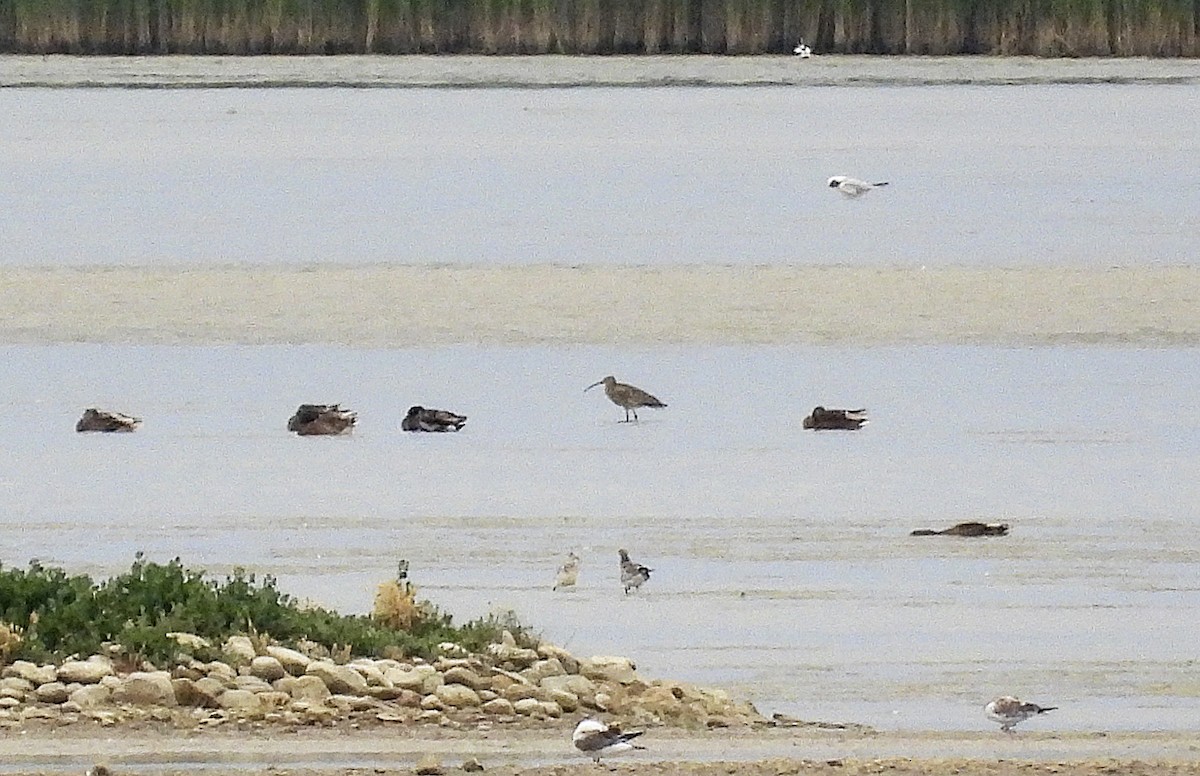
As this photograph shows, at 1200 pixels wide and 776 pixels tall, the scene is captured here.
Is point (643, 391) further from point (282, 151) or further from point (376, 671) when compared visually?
point (282, 151)

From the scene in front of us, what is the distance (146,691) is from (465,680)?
906 mm

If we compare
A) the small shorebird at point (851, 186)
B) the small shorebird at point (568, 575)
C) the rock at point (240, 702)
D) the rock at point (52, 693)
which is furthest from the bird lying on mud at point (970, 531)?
the small shorebird at point (851, 186)

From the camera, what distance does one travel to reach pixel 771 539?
39.9 ft

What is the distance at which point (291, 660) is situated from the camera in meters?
8.73

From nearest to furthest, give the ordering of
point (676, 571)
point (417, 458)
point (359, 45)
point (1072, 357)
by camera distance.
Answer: point (676, 571)
point (417, 458)
point (1072, 357)
point (359, 45)

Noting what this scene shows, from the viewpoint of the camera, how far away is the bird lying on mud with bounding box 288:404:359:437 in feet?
Result: 49.9

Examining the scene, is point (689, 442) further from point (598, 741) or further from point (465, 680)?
point (598, 741)

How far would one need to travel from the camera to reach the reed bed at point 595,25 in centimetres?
4088

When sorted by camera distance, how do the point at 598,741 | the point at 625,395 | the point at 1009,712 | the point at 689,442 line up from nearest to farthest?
the point at 598,741
the point at 1009,712
the point at 689,442
the point at 625,395

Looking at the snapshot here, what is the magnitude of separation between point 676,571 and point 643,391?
5.28m

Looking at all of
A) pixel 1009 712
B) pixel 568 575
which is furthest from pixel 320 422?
pixel 1009 712

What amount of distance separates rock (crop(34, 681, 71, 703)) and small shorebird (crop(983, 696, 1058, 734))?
2.46 m

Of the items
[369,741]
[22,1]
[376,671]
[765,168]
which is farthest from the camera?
[22,1]

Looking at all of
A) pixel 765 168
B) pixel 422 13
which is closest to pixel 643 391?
pixel 765 168
